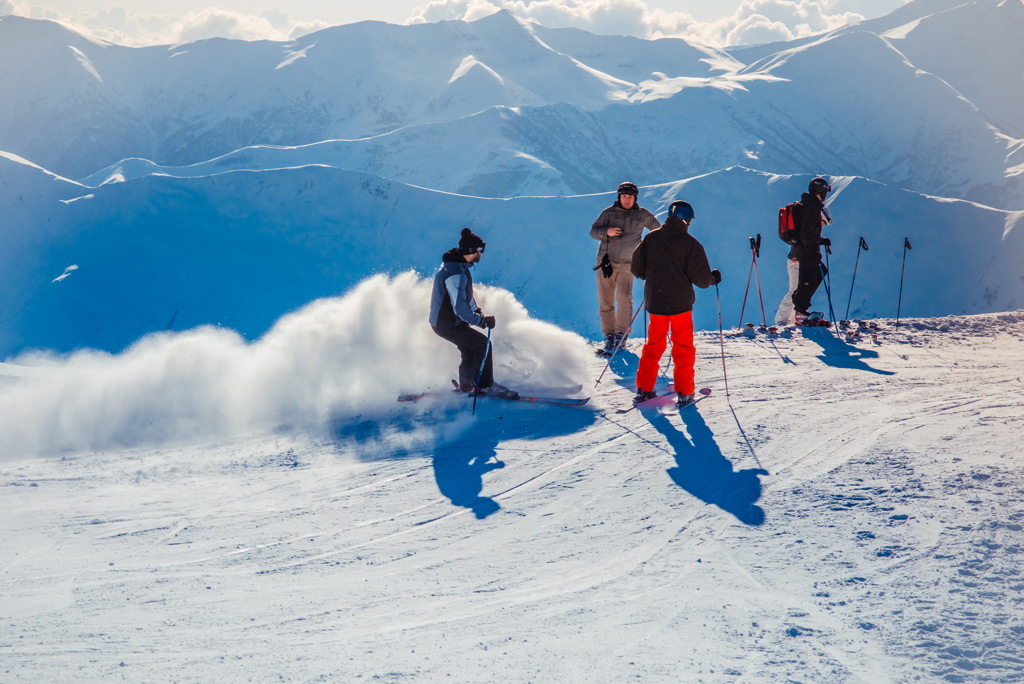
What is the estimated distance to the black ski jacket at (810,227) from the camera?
421 inches

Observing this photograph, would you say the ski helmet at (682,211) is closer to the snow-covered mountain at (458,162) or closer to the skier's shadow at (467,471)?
the skier's shadow at (467,471)

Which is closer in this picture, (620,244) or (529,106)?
(620,244)

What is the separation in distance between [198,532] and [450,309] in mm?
3152

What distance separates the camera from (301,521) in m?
5.18

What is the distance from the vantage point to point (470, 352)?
24.5 ft

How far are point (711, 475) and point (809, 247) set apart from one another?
6590 mm

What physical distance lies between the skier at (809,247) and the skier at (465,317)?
579 centimetres

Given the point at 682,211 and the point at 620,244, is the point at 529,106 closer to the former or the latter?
the point at 620,244

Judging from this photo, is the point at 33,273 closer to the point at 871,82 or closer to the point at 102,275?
the point at 102,275

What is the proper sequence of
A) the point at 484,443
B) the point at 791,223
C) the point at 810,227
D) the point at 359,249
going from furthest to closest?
1. the point at 359,249
2. the point at 791,223
3. the point at 810,227
4. the point at 484,443

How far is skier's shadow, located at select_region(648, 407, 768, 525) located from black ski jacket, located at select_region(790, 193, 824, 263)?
17.8 ft

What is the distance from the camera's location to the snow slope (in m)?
3.52

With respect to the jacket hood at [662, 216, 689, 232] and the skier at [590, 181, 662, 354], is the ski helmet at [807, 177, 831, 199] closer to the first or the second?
the skier at [590, 181, 662, 354]

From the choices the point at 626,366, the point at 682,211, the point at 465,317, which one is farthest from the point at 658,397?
the point at 465,317
